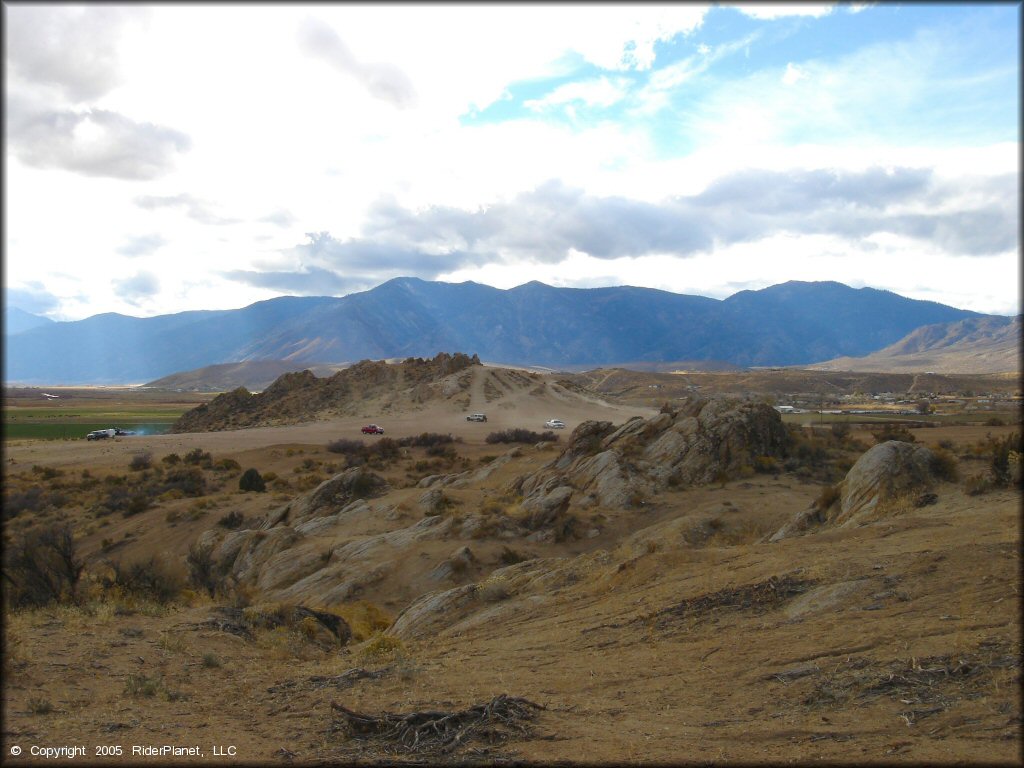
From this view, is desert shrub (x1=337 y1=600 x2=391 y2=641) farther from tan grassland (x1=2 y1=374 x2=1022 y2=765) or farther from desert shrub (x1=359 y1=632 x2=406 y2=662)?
desert shrub (x1=359 y1=632 x2=406 y2=662)

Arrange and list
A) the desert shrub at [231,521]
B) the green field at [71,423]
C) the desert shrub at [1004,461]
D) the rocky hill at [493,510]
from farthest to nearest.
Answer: the green field at [71,423] → the desert shrub at [231,521] → the rocky hill at [493,510] → the desert shrub at [1004,461]

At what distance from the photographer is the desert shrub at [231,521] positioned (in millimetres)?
28094

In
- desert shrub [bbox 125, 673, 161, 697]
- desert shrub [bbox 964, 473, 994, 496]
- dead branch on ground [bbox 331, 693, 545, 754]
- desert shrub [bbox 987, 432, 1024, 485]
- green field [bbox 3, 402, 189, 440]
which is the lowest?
desert shrub [bbox 125, 673, 161, 697]

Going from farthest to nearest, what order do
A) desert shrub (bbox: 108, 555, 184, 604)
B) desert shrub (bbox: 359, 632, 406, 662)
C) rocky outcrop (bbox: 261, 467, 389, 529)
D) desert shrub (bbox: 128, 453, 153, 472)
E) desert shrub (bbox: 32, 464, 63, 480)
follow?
1. desert shrub (bbox: 128, 453, 153, 472)
2. desert shrub (bbox: 32, 464, 63, 480)
3. rocky outcrop (bbox: 261, 467, 389, 529)
4. desert shrub (bbox: 108, 555, 184, 604)
5. desert shrub (bbox: 359, 632, 406, 662)

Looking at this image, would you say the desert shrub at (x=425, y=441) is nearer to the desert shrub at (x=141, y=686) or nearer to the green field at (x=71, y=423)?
the green field at (x=71, y=423)

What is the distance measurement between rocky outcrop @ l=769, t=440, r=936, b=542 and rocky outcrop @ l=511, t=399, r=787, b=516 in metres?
7.19

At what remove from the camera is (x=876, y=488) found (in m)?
16.6

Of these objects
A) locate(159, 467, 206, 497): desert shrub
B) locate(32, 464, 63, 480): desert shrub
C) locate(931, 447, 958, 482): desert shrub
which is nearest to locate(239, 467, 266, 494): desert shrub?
locate(159, 467, 206, 497): desert shrub

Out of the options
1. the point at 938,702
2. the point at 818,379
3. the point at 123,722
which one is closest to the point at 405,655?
the point at 123,722

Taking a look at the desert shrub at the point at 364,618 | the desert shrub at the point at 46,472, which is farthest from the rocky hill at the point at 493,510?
the desert shrub at the point at 46,472

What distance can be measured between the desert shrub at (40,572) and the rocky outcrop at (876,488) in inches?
697

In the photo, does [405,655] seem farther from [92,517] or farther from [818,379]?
[818,379]

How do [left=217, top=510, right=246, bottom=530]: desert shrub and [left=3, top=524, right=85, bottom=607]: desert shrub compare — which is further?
[left=217, top=510, right=246, bottom=530]: desert shrub

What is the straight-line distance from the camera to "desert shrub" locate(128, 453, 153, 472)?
43.0 metres
